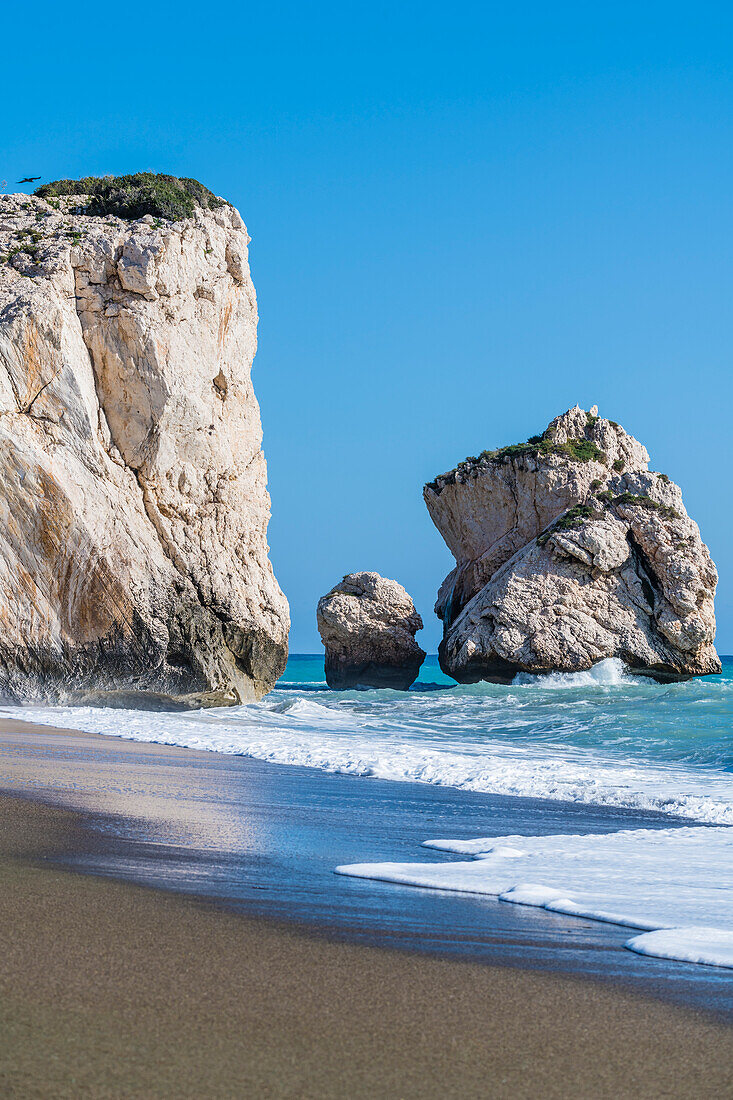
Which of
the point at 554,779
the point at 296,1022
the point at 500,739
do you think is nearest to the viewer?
the point at 296,1022

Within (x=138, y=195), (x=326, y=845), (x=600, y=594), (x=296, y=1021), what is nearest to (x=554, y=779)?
(x=326, y=845)

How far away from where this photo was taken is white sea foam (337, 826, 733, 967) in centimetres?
365

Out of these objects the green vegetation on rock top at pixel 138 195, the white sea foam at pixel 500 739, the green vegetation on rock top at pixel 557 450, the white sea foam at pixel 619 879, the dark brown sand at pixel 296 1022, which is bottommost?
the white sea foam at pixel 500 739

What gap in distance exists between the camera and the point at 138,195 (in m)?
24.5

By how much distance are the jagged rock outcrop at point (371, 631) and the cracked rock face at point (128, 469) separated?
1312cm

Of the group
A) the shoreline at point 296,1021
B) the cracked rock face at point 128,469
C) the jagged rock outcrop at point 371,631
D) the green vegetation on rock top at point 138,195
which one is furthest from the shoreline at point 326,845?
the jagged rock outcrop at point 371,631

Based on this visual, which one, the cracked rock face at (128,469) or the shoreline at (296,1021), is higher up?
the cracked rock face at (128,469)

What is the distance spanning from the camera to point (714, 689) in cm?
2527

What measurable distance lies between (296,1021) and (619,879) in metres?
2.81

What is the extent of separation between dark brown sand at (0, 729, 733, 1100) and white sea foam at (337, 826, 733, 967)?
2.98ft

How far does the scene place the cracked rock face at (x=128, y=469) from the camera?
20531 mm

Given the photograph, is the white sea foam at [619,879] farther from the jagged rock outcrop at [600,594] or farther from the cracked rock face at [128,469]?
the jagged rock outcrop at [600,594]

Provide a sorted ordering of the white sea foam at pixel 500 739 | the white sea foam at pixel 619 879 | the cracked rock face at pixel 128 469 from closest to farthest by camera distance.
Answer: the white sea foam at pixel 619 879, the white sea foam at pixel 500 739, the cracked rock face at pixel 128 469

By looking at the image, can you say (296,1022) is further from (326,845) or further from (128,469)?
(128,469)
